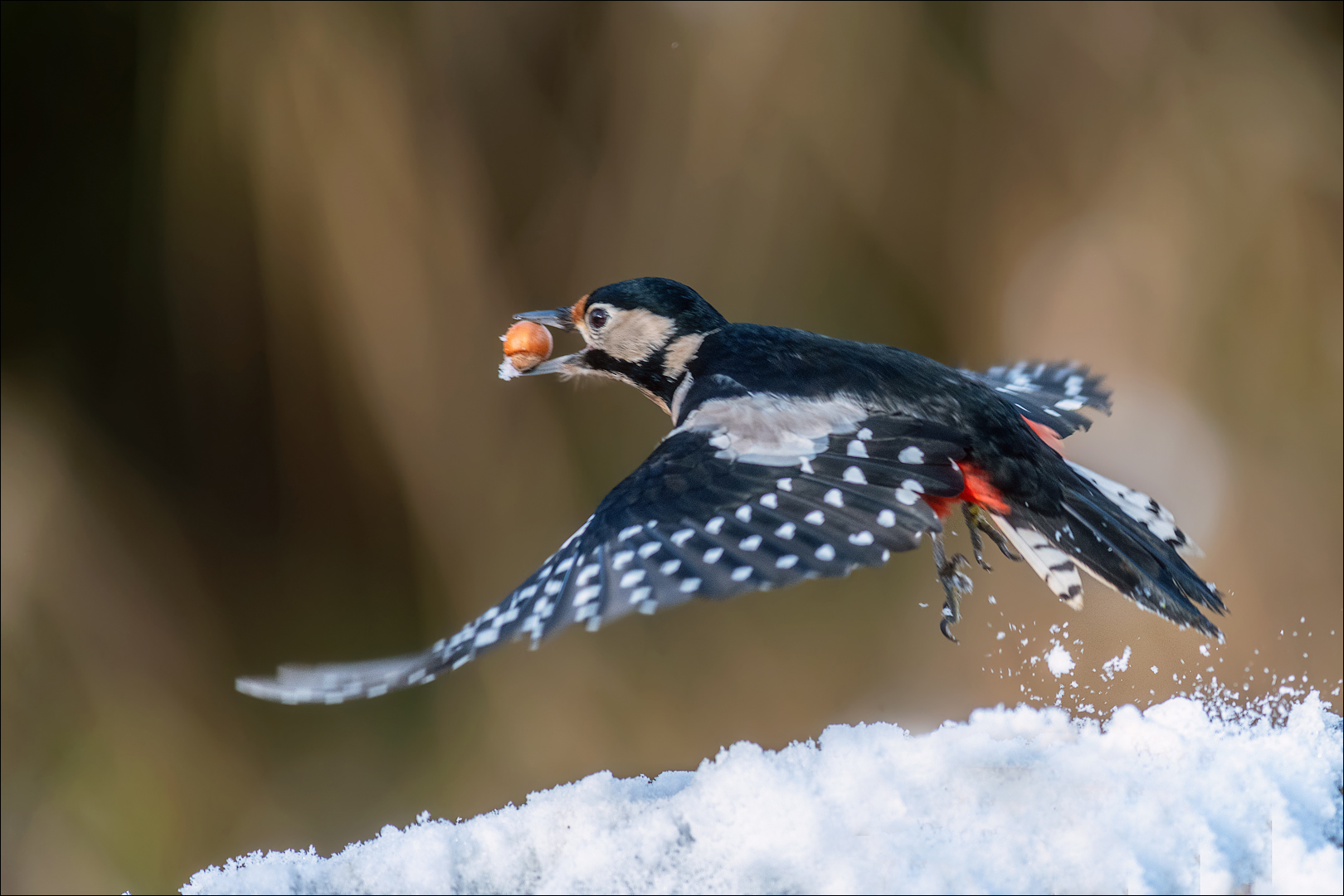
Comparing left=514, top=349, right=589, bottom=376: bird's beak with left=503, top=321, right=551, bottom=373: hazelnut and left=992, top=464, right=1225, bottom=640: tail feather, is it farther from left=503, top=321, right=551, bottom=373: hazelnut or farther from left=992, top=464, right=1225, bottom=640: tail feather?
left=992, top=464, right=1225, bottom=640: tail feather

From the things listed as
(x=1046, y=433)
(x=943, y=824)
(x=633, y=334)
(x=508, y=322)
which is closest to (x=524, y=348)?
(x=633, y=334)

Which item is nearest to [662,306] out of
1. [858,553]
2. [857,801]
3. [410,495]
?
[858,553]

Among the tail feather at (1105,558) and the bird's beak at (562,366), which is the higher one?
the tail feather at (1105,558)

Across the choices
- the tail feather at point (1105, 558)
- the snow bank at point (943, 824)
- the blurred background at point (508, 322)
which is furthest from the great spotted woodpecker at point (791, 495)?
the blurred background at point (508, 322)

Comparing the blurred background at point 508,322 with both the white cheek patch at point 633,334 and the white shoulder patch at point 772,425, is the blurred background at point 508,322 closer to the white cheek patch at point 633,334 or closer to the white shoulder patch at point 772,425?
the white cheek patch at point 633,334

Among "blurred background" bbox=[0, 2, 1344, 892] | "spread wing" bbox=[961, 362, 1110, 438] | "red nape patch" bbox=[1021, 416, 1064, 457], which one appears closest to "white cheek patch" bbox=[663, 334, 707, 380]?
"spread wing" bbox=[961, 362, 1110, 438]

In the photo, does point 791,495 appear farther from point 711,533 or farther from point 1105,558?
point 1105,558
